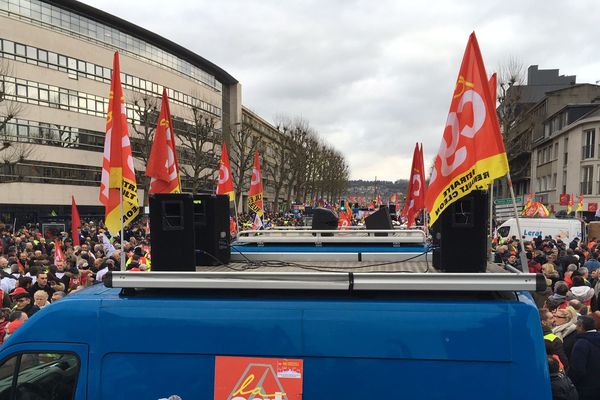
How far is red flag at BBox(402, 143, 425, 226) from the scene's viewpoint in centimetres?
1116

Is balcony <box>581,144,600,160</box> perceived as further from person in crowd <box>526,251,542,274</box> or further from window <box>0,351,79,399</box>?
window <box>0,351,79,399</box>

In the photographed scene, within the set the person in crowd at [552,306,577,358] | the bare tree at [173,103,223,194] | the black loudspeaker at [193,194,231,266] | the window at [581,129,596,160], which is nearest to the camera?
the black loudspeaker at [193,194,231,266]

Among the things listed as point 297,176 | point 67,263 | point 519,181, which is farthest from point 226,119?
point 67,263

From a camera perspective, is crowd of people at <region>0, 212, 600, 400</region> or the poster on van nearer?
the poster on van

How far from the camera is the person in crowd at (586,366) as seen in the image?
14.0 feet

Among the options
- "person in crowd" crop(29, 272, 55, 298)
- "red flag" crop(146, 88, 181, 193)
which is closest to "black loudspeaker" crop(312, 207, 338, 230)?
"red flag" crop(146, 88, 181, 193)

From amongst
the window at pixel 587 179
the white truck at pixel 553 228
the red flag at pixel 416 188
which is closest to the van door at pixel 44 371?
the red flag at pixel 416 188

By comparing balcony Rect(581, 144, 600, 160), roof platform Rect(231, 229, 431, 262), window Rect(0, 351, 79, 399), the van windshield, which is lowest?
the van windshield

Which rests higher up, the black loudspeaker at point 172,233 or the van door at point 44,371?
the black loudspeaker at point 172,233

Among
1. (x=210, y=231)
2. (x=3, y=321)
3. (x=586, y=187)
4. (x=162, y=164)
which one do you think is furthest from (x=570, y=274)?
(x=586, y=187)

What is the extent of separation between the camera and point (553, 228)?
1973 centimetres

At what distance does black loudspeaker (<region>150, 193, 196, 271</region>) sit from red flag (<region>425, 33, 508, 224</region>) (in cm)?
190

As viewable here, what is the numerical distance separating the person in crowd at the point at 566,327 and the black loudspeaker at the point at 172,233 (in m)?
4.36

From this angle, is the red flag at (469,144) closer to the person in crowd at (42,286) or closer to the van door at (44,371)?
the van door at (44,371)
